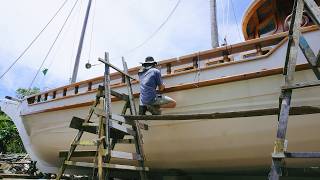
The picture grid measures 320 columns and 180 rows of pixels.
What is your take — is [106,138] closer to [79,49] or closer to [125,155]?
[125,155]

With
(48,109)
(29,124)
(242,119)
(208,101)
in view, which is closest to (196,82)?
(208,101)

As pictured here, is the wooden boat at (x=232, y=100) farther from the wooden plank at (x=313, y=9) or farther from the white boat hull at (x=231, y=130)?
the wooden plank at (x=313, y=9)

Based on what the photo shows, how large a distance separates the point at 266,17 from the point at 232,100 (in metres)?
1.96

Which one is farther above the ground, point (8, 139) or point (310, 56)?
point (8, 139)

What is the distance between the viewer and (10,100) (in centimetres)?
777

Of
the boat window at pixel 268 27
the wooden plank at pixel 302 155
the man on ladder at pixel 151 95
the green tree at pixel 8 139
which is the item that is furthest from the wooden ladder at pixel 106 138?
the green tree at pixel 8 139

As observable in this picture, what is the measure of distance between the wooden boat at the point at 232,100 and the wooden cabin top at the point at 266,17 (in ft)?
0.05

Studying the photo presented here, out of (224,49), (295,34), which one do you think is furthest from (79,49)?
(295,34)

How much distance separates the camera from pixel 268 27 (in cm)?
542

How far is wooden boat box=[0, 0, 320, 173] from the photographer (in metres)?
A: 3.96

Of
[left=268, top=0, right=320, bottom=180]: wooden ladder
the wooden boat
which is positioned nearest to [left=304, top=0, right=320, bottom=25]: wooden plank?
[left=268, top=0, right=320, bottom=180]: wooden ladder

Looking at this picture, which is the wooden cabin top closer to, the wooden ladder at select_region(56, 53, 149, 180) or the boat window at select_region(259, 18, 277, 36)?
the boat window at select_region(259, 18, 277, 36)

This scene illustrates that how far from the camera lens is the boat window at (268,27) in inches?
209

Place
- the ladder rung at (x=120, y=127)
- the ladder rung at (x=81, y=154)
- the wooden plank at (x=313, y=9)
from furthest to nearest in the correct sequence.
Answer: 1. the ladder rung at (x=81, y=154)
2. the ladder rung at (x=120, y=127)
3. the wooden plank at (x=313, y=9)
